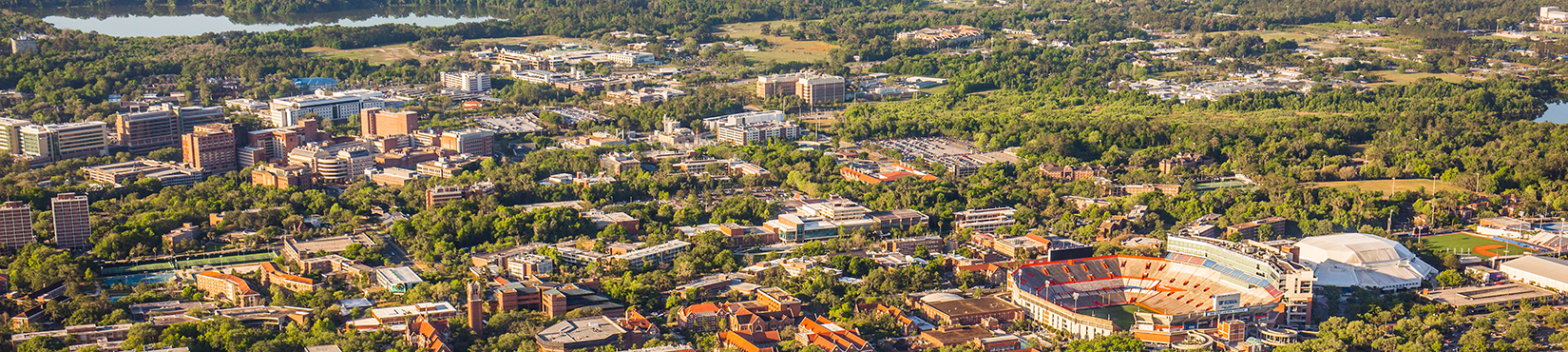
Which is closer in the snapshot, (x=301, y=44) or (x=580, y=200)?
(x=580, y=200)

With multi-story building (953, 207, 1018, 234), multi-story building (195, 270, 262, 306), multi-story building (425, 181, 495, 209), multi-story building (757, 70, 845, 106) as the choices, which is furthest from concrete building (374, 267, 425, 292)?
multi-story building (757, 70, 845, 106)

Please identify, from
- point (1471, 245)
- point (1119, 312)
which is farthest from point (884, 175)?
point (1471, 245)

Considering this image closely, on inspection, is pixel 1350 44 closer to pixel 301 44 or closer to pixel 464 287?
pixel 301 44

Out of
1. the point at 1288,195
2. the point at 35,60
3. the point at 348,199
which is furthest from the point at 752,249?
the point at 35,60

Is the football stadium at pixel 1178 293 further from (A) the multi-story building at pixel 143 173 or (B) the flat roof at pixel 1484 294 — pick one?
(A) the multi-story building at pixel 143 173

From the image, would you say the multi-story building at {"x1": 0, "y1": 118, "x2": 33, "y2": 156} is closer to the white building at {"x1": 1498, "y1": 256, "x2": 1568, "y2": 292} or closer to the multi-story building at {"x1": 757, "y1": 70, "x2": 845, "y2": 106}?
the multi-story building at {"x1": 757, "y1": 70, "x2": 845, "y2": 106}

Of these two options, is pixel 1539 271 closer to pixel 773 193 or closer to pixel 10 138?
pixel 773 193

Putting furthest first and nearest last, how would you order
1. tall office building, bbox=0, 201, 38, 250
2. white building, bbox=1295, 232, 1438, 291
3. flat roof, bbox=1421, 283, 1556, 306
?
tall office building, bbox=0, 201, 38, 250 → white building, bbox=1295, 232, 1438, 291 → flat roof, bbox=1421, 283, 1556, 306
